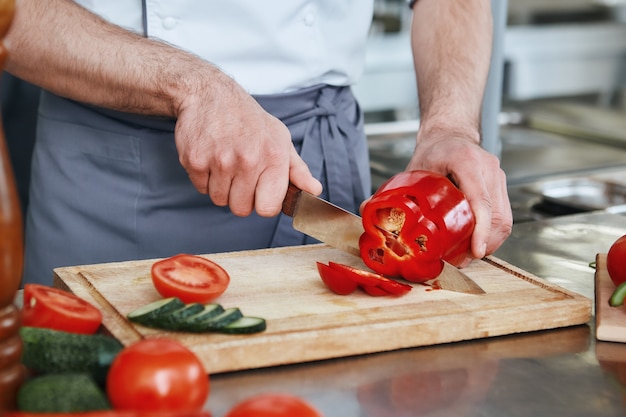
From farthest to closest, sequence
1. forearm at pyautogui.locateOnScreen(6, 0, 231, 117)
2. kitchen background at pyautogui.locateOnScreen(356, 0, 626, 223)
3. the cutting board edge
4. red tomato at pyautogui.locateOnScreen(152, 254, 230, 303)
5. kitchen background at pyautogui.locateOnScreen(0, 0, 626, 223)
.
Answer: kitchen background at pyautogui.locateOnScreen(356, 0, 626, 223) < kitchen background at pyautogui.locateOnScreen(0, 0, 626, 223) < forearm at pyautogui.locateOnScreen(6, 0, 231, 117) < red tomato at pyautogui.locateOnScreen(152, 254, 230, 303) < the cutting board edge

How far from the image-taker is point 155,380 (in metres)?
0.96

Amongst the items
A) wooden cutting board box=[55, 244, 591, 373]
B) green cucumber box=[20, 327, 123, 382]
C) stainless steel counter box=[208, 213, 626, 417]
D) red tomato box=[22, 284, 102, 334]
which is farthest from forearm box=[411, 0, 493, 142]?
green cucumber box=[20, 327, 123, 382]

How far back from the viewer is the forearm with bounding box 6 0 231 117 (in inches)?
62.9

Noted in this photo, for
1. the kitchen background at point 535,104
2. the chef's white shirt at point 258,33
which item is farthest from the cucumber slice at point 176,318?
the kitchen background at point 535,104

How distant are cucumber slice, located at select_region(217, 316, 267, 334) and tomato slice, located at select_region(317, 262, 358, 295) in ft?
0.64

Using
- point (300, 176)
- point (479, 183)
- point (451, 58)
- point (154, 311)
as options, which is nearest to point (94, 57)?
point (300, 176)

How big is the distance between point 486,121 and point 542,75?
2.33 meters

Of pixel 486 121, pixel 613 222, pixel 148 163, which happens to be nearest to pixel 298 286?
pixel 148 163

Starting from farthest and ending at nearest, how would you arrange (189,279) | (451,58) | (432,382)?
(451,58), (189,279), (432,382)

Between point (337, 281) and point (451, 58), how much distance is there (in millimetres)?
791

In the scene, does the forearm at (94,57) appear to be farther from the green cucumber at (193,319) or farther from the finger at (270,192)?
the green cucumber at (193,319)

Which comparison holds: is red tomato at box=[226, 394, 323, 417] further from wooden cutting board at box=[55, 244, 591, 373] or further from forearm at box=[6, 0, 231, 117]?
forearm at box=[6, 0, 231, 117]

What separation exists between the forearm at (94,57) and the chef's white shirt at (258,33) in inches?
4.6

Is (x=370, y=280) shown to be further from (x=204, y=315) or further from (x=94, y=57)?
(x=94, y=57)
